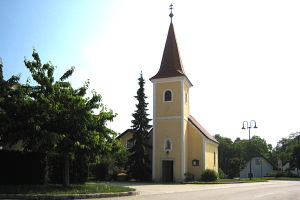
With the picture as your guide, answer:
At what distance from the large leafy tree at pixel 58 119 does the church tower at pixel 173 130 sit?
50.7 feet

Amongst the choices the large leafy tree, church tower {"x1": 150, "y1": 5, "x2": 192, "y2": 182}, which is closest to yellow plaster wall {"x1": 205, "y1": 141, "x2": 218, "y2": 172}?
church tower {"x1": 150, "y1": 5, "x2": 192, "y2": 182}

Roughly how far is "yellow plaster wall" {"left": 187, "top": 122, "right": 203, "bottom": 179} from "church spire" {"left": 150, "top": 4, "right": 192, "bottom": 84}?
594 centimetres

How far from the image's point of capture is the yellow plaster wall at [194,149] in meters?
33.6

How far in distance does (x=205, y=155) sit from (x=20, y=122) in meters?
23.3

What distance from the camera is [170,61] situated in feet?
113

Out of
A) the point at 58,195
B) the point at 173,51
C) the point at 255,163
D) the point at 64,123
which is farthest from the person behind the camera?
the point at 255,163

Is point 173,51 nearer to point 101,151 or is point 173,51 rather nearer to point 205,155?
point 205,155

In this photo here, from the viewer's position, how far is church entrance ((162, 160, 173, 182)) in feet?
107

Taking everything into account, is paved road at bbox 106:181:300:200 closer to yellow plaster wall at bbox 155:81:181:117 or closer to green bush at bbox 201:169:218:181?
green bush at bbox 201:169:218:181

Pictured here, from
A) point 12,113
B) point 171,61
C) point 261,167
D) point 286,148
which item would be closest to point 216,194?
point 12,113

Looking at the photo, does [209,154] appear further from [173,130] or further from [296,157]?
[296,157]

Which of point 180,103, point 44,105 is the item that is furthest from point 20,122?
point 180,103

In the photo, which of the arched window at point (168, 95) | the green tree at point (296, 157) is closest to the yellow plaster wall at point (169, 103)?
the arched window at point (168, 95)

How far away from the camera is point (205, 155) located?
34281mm
